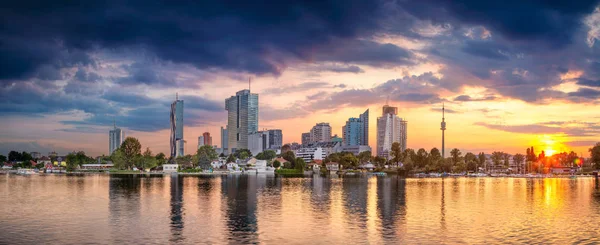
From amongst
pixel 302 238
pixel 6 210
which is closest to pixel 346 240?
pixel 302 238

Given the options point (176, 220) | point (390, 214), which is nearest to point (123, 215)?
point (176, 220)

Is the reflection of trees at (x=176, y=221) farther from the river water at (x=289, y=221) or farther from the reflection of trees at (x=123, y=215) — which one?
the reflection of trees at (x=123, y=215)

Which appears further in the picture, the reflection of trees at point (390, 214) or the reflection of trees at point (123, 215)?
the reflection of trees at point (123, 215)

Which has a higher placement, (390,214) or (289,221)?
(289,221)

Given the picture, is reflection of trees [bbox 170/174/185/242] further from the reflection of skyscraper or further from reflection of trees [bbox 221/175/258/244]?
reflection of trees [bbox 221/175/258/244]

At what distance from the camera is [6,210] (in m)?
60.2

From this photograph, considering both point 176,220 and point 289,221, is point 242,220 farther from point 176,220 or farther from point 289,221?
point 176,220

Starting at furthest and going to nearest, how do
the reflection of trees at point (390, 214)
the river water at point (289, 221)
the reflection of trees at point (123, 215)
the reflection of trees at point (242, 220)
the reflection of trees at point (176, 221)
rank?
the reflection of trees at point (123, 215) < the reflection of trees at point (390, 214) < the river water at point (289, 221) < the reflection of trees at point (242, 220) < the reflection of trees at point (176, 221)

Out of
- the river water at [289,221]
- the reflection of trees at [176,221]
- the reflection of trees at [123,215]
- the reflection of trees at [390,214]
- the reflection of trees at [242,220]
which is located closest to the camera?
the reflection of trees at [176,221]

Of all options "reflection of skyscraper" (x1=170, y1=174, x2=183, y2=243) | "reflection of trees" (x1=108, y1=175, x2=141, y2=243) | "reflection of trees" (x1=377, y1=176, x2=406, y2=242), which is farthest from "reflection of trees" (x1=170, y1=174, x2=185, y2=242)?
"reflection of trees" (x1=377, y1=176, x2=406, y2=242)

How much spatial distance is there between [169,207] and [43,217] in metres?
15.9

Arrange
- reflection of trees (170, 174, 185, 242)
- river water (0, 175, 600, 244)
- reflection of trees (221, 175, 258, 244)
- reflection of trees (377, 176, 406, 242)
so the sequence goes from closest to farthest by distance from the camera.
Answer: reflection of trees (170, 174, 185, 242) → reflection of trees (221, 175, 258, 244) → river water (0, 175, 600, 244) → reflection of trees (377, 176, 406, 242)

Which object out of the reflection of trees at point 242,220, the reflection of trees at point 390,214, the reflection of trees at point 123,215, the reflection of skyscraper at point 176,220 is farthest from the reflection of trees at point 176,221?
the reflection of trees at point 390,214

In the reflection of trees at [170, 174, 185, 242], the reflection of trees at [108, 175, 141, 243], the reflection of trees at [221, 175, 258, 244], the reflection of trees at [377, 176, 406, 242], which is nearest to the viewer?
the reflection of trees at [170, 174, 185, 242]
